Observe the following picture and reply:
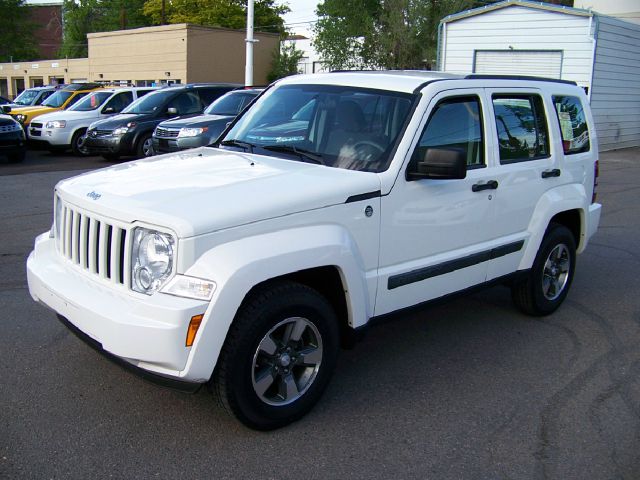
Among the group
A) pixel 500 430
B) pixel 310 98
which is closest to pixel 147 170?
pixel 310 98

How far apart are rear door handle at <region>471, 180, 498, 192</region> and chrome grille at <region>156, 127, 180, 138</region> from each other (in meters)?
9.43

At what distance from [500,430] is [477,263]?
4.22ft

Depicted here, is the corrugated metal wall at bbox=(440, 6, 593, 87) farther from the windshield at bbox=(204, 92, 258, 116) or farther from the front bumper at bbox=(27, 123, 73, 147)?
the front bumper at bbox=(27, 123, 73, 147)

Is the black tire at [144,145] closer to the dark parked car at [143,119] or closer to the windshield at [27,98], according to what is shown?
the dark parked car at [143,119]

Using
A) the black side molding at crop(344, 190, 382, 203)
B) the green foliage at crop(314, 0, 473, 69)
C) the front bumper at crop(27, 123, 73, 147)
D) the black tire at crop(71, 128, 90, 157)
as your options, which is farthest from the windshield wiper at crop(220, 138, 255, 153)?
the green foliage at crop(314, 0, 473, 69)

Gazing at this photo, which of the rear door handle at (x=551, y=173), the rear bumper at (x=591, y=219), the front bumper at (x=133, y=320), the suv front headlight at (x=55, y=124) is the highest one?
the rear door handle at (x=551, y=173)

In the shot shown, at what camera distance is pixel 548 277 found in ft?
18.3

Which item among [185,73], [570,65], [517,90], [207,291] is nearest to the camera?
[207,291]

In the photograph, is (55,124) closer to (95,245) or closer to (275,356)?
(95,245)

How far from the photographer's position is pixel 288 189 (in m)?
3.61

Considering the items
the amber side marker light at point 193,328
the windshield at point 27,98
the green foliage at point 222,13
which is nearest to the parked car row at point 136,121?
the windshield at point 27,98

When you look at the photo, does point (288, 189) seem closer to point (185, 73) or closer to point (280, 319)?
point (280, 319)

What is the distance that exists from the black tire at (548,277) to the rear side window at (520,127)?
2.36ft

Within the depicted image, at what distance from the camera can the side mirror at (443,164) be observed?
153 inches
